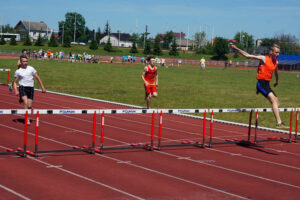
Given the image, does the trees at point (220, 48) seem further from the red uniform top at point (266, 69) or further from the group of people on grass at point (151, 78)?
the red uniform top at point (266, 69)

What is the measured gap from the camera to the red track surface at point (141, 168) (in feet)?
25.9

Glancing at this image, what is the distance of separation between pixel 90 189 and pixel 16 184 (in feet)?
3.88

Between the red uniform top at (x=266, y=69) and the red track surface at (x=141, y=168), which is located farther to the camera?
the red uniform top at (x=266, y=69)

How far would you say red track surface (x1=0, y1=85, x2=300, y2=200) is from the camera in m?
7.89

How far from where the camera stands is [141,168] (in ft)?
31.4

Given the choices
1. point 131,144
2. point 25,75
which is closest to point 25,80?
point 25,75

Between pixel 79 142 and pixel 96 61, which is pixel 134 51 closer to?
pixel 96 61

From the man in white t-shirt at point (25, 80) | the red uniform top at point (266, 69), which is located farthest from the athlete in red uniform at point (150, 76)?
the red uniform top at point (266, 69)

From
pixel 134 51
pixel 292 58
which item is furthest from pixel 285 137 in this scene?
pixel 134 51

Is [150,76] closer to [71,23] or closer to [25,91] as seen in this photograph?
[25,91]

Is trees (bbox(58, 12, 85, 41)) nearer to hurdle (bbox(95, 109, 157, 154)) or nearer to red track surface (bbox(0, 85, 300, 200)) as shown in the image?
red track surface (bbox(0, 85, 300, 200))

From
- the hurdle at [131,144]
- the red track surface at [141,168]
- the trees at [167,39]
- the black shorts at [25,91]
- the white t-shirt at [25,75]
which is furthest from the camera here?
the trees at [167,39]

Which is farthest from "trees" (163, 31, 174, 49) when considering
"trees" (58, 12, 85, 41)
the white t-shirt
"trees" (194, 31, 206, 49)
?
the white t-shirt

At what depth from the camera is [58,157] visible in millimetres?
10148
